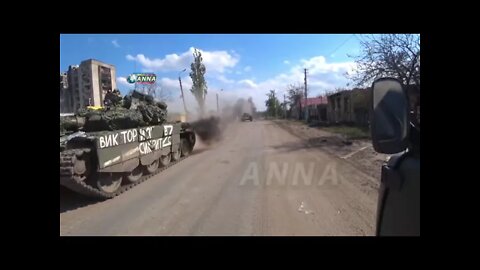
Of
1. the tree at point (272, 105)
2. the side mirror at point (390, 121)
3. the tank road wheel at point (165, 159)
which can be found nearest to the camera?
the side mirror at point (390, 121)

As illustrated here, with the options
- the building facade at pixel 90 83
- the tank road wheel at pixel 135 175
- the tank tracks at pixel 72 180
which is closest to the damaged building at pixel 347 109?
the building facade at pixel 90 83

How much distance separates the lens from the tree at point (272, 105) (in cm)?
9400

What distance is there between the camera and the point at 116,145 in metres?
9.37

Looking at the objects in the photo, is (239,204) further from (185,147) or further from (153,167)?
(185,147)

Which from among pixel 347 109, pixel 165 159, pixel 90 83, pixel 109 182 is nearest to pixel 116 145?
pixel 109 182

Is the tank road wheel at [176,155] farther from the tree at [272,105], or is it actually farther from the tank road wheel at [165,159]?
the tree at [272,105]

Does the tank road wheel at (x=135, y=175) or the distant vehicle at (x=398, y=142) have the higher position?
the distant vehicle at (x=398, y=142)

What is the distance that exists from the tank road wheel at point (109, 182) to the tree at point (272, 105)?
8471cm

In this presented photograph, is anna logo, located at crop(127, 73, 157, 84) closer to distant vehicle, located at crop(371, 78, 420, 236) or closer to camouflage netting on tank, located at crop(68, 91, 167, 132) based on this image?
camouflage netting on tank, located at crop(68, 91, 167, 132)

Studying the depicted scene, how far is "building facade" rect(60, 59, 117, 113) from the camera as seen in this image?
1137 centimetres

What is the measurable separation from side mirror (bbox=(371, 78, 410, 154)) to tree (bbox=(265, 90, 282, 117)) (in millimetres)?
91540

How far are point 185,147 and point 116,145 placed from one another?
6931mm

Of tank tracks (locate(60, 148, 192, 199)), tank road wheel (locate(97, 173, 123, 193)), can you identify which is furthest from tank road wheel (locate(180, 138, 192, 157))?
tank tracks (locate(60, 148, 192, 199))
